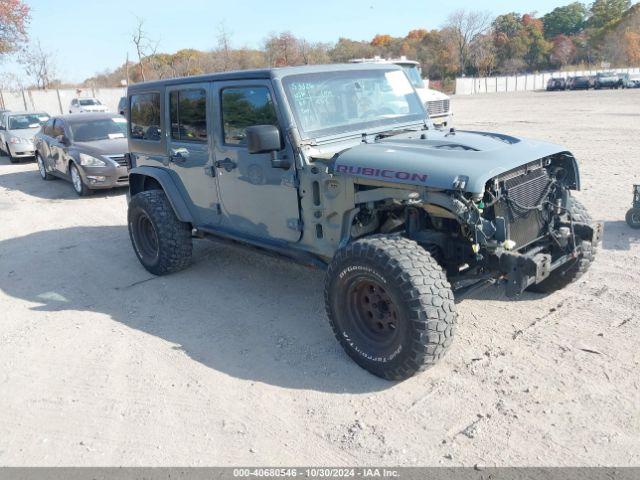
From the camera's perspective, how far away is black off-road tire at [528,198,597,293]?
430 centimetres

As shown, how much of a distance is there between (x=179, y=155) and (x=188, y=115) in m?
0.40

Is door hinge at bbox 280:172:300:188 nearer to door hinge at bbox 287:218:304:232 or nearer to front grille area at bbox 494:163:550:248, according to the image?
door hinge at bbox 287:218:304:232

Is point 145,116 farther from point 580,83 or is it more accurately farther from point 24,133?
point 580,83

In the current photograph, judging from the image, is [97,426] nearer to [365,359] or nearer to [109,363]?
[109,363]

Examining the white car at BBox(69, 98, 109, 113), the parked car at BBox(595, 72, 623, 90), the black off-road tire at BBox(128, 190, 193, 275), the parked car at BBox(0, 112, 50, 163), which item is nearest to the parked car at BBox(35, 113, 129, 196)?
the parked car at BBox(0, 112, 50, 163)

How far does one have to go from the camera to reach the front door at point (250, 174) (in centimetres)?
442

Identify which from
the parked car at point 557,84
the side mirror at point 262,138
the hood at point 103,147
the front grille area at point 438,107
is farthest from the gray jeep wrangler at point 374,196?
the parked car at point 557,84

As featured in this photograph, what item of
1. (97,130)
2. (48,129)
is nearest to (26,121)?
(48,129)

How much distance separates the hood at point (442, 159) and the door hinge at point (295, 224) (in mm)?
644

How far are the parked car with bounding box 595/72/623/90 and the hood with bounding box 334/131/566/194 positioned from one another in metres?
49.1

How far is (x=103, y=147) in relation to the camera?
35.9 feet

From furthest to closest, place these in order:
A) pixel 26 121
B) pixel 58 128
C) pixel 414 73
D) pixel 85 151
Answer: pixel 26 121, pixel 414 73, pixel 58 128, pixel 85 151

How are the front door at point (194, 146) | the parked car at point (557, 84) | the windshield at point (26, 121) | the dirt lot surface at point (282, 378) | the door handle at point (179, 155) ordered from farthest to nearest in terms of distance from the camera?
the parked car at point (557, 84) → the windshield at point (26, 121) → the door handle at point (179, 155) → the front door at point (194, 146) → the dirt lot surface at point (282, 378)

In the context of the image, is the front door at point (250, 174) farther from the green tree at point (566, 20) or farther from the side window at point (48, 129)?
the green tree at point (566, 20)
